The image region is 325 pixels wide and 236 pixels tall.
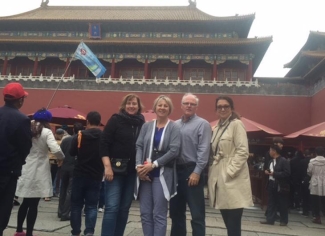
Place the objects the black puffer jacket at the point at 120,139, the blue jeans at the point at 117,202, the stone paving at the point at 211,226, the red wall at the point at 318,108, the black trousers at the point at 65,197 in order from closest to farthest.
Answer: the blue jeans at the point at 117,202 → the black puffer jacket at the point at 120,139 → the stone paving at the point at 211,226 → the black trousers at the point at 65,197 → the red wall at the point at 318,108

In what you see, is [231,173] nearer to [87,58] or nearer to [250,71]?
[87,58]

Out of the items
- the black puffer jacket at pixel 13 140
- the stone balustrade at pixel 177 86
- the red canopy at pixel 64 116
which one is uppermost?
the stone balustrade at pixel 177 86

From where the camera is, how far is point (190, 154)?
10.1 ft

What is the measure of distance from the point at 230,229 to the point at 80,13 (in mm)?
20275

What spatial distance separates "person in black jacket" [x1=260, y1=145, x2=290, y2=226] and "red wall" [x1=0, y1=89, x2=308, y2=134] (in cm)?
937

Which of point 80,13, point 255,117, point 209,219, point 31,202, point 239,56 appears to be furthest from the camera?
point 80,13

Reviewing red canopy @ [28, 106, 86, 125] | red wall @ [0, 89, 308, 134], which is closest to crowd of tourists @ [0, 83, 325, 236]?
red canopy @ [28, 106, 86, 125]

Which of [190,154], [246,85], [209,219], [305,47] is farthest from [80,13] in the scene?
[190,154]

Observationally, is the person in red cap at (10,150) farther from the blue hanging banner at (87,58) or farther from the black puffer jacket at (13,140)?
the blue hanging banner at (87,58)

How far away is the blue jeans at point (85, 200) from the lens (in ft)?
11.2

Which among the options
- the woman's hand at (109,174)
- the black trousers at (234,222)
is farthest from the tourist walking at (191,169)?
the woman's hand at (109,174)

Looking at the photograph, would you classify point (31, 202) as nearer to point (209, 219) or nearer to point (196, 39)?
point (209, 219)

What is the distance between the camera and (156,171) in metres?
2.91

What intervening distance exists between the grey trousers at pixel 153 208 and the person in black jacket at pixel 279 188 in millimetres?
3037
